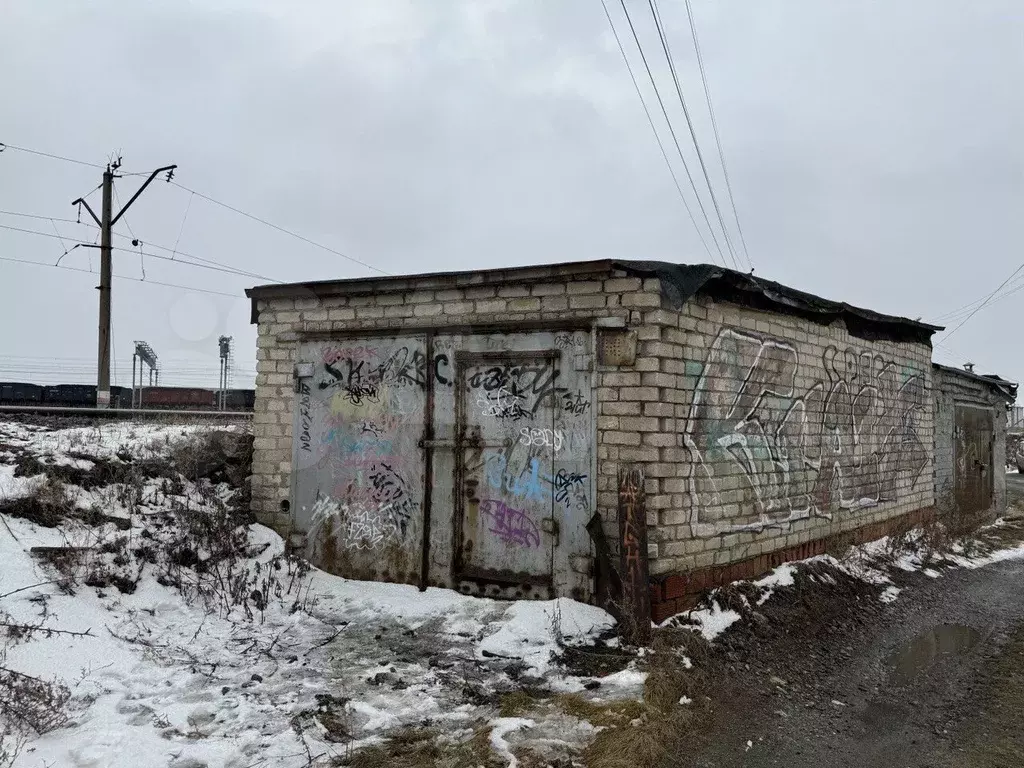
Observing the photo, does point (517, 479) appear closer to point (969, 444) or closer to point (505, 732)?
point (505, 732)

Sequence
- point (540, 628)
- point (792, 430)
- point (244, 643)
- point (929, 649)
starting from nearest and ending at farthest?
point (244, 643), point (540, 628), point (929, 649), point (792, 430)

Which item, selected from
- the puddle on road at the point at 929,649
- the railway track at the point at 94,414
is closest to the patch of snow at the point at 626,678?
the puddle on road at the point at 929,649

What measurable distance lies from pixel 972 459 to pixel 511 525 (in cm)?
1122

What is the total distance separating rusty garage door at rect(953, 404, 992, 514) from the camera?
40.1ft

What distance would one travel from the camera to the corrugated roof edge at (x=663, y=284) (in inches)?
221

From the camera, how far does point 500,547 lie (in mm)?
5879

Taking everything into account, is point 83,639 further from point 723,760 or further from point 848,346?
point 848,346

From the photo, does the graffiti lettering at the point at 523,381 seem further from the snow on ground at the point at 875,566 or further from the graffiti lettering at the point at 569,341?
the snow on ground at the point at 875,566

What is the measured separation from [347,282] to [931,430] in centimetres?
930

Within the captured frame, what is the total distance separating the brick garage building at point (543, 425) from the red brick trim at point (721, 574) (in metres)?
0.02

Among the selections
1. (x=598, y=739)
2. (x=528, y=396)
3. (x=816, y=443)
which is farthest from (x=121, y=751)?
(x=816, y=443)

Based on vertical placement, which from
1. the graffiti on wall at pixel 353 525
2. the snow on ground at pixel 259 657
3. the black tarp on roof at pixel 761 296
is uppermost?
the black tarp on roof at pixel 761 296

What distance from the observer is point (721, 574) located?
6.04m


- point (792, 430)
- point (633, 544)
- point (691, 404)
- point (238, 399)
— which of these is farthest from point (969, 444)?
point (238, 399)
